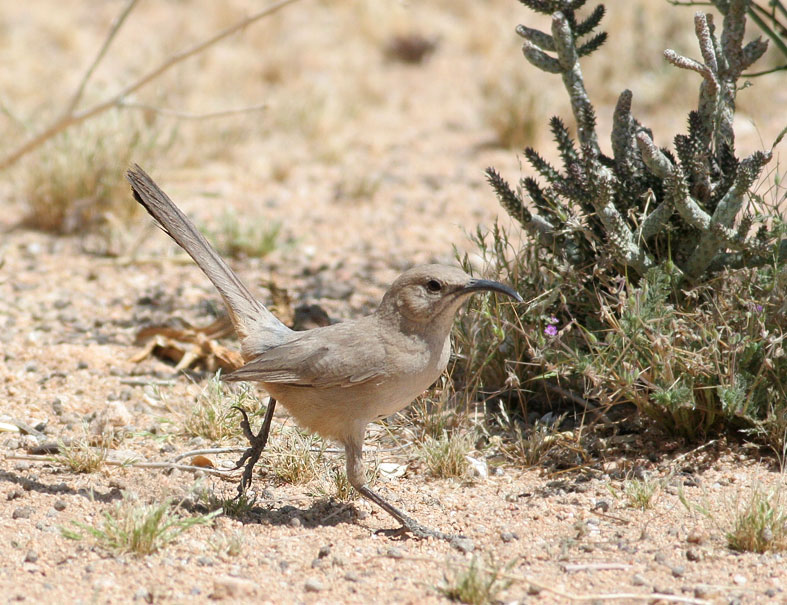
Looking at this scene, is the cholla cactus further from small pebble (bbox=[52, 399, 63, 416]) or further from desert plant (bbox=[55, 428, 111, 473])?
small pebble (bbox=[52, 399, 63, 416])

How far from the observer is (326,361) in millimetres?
4125

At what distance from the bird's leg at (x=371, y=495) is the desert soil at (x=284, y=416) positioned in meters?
0.06

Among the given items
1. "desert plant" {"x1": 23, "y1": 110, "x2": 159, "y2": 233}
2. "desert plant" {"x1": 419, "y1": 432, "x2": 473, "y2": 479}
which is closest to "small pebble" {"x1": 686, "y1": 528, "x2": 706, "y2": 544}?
"desert plant" {"x1": 419, "y1": 432, "x2": 473, "y2": 479}

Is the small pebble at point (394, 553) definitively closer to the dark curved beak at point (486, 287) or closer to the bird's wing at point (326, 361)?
the bird's wing at point (326, 361)

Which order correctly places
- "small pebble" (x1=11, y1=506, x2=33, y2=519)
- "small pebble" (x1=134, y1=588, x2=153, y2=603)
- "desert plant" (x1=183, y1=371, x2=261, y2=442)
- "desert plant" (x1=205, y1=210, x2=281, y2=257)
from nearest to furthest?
"small pebble" (x1=134, y1=588, x2=153, y2=603) < "small pebble" (x1=11, y1=506, x2=33, y2=519) < "desert plant" (x1=183, y1=371, x2=261, y2=442) < "desert plant" (x1=205, y1=210, x2=281, y2=257)

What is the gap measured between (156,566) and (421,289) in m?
1.60

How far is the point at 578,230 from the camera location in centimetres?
457

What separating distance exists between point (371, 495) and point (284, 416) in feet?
4.31

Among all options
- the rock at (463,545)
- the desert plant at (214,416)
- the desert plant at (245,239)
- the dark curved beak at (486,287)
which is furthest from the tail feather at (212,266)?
the desert plant at (245,239)

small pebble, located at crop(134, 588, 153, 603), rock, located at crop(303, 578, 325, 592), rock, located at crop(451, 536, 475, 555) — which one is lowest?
small pebble, located at crop(134, 588, 153, 603)

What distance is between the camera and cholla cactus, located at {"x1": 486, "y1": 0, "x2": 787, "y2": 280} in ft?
14.0

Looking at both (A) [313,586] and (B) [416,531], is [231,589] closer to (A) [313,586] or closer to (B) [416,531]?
(A) [313,586]

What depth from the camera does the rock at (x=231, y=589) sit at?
131 inches

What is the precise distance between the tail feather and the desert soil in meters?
0.73
